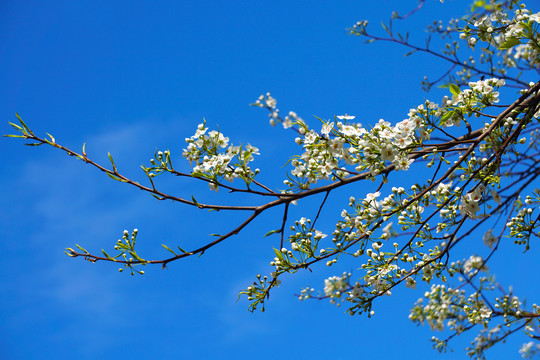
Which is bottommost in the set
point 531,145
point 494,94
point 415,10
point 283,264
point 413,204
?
point 283,264

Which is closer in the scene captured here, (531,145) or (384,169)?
(384,169)

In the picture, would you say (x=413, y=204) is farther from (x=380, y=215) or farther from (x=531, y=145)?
(x=531, y=145)

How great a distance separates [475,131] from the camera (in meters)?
2.94

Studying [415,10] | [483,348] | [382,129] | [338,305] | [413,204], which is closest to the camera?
[382,129]

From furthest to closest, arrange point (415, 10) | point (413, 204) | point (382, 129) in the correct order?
point (415, 10) < point (413, 204) < point (382, 129)

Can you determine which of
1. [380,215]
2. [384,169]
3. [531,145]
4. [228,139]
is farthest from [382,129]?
[531,145]

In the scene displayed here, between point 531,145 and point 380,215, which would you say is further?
point 531,145

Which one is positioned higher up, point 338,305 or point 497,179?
point 338,305

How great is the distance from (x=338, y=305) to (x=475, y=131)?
2548 mm

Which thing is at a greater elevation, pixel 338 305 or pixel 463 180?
pixel 338 305

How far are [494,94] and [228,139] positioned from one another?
171cm

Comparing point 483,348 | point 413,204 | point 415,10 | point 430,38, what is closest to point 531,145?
point 430,38

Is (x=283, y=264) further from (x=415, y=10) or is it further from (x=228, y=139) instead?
(x=415, y=10)

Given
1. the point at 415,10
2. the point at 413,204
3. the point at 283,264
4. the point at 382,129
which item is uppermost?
the point at 415,10
